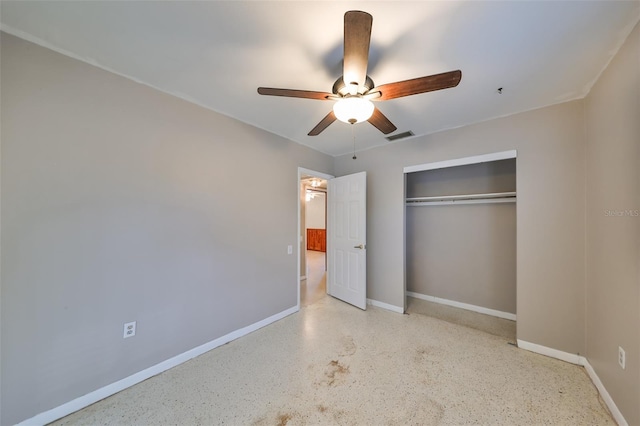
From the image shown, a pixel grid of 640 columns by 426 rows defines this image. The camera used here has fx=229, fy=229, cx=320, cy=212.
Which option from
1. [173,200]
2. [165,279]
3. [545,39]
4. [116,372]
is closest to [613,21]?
[545,39]

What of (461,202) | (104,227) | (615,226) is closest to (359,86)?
(615,226)

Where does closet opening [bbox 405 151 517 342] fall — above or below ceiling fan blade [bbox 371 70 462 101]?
below

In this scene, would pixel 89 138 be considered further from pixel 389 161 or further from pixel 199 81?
pixel 389 161

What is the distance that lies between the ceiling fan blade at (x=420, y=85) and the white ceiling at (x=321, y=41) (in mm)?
287

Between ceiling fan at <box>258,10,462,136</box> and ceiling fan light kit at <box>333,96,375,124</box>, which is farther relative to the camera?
ceiling fan light kit at <box>333,96,375,124</box>

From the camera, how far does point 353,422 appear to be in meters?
1.51

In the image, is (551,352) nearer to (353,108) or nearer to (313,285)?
(353,108)

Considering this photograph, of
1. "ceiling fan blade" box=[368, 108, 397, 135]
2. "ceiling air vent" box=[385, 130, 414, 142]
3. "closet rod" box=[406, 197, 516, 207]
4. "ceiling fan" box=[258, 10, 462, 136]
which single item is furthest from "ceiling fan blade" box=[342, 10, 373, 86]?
"closet rod" box=[406, 197, 516, 207]

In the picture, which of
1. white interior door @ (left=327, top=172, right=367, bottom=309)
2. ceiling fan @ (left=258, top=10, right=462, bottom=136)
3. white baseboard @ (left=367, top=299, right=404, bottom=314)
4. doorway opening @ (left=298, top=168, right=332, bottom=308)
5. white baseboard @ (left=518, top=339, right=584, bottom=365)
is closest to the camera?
ceiling fan @ (left=258, top=10, right=462, bottom=136)

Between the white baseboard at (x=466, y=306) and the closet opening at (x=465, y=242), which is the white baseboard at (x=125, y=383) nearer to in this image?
the closet opening at (x=465, y=242)

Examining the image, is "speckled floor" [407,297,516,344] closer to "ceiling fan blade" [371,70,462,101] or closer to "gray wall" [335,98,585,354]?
"gray wall" [335,98,585,354]

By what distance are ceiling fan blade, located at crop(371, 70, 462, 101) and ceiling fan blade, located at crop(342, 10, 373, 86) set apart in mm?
196

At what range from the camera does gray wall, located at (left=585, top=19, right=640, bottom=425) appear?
138cm

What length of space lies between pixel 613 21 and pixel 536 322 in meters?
2.46
